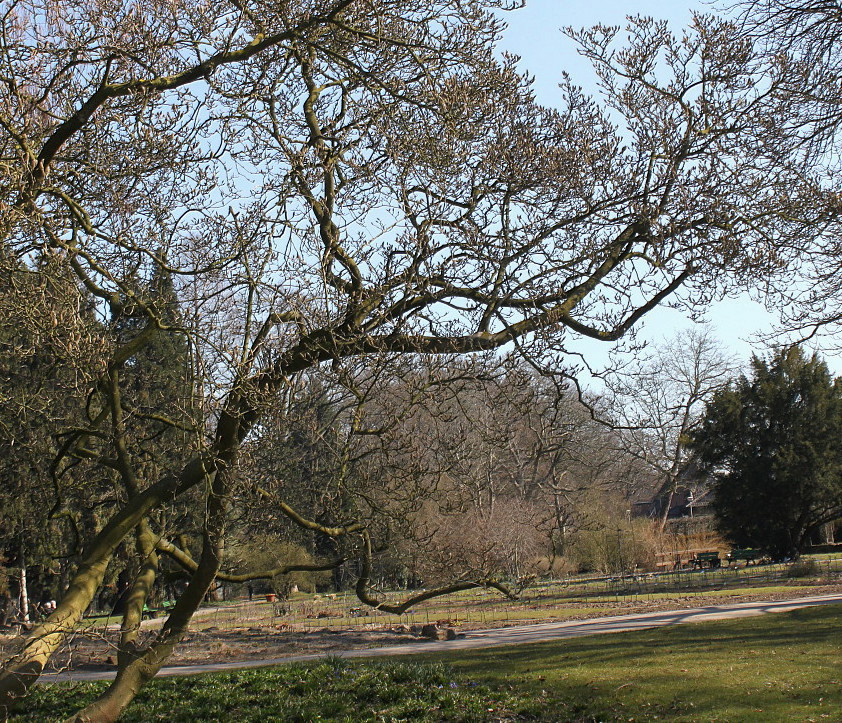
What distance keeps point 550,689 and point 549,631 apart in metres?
8.12

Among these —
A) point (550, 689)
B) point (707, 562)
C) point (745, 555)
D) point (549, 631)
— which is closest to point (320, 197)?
point (550, 689)

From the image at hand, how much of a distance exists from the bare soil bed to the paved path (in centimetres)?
76

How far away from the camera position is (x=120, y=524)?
16.9 ft

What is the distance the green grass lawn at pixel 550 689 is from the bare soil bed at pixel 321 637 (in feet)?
17.0

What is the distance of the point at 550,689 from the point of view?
9484 millimetres

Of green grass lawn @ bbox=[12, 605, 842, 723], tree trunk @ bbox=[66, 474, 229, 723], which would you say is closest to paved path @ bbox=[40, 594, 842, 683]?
green grass lawn @ bbox=[12, 605, 842, 723]

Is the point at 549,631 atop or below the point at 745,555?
below

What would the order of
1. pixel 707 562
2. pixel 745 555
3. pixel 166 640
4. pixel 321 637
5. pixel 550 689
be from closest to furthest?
pixel 166 640 < pixel 550 689 < pixel 321 637 < pixel 707 562 < pixel 745 555

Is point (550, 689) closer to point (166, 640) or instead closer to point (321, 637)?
point (166, 640)

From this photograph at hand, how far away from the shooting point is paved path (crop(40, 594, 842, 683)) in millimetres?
14663

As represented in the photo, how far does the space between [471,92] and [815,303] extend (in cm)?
522

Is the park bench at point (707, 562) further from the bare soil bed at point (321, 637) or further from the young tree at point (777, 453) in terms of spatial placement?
the bare soil bed at point (321, 637)

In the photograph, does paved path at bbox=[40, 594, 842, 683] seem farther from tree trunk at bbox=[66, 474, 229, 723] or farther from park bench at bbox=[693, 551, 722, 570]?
park bench at bbox=[693, 551, 722, 570]

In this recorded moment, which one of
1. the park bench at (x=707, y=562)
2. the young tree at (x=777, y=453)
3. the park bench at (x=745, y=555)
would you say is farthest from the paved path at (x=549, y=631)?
the park bench at (x=745, y=555)
